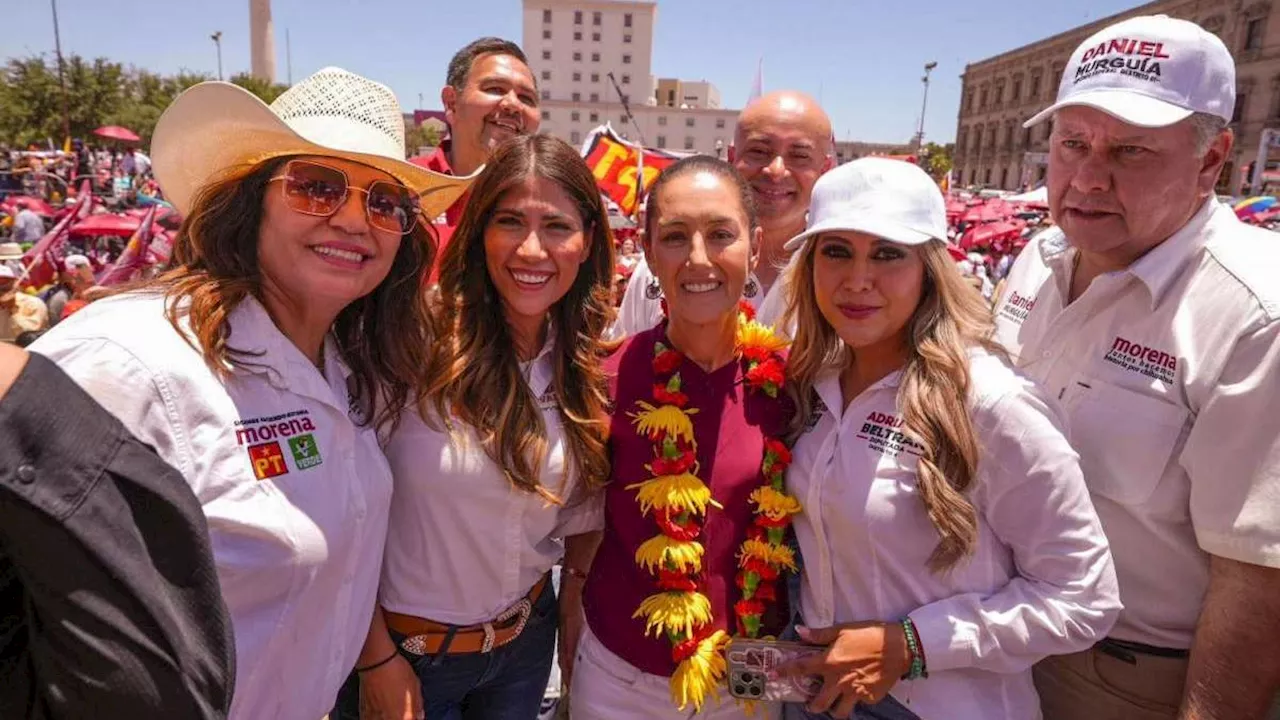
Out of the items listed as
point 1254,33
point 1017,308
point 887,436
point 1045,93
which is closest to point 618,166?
A: point 1017,308

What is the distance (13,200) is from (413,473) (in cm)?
2209

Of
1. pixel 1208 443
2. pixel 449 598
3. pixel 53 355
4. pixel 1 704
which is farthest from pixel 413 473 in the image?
pixel 1208 443

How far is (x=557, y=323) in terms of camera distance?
2.60 metres

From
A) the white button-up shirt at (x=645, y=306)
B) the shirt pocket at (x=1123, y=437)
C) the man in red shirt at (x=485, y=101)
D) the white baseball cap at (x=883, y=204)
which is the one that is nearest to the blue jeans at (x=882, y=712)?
the shirt pocket at (x=1123, y=437)

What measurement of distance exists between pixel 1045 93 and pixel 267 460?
7105 centimetres

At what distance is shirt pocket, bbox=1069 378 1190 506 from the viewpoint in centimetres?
197

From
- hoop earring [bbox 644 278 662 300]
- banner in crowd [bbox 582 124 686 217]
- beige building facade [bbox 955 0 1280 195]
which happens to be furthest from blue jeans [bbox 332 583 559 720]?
beige building facade [bbox 955 0 1280 195]

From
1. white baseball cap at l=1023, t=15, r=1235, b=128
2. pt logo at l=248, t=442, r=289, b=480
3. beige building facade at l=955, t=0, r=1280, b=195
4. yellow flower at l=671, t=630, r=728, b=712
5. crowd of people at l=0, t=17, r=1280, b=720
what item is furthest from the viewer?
beige building facade at l=955, t=0, r=1280, b=195

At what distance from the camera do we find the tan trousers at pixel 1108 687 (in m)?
2.08

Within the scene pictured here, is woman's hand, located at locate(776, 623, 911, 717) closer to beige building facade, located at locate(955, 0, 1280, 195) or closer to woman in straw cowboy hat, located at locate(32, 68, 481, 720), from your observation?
woman in straw cowboy hat, located at locate(32, 68, 481, 720)

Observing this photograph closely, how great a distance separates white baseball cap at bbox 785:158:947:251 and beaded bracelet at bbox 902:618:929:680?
103cm

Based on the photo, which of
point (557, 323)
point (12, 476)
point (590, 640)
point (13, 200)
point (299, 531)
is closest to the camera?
point (12, 476)

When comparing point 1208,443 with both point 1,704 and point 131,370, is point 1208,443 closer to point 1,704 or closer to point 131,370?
point 1,704

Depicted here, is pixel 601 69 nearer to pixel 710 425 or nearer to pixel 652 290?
pixel 652 290
